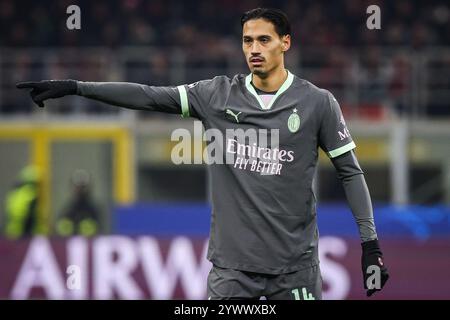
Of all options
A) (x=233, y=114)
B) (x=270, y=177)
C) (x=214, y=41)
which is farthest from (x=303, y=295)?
(x=214, y=41)

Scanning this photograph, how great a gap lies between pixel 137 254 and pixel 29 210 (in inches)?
135

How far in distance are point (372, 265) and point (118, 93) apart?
1.50m

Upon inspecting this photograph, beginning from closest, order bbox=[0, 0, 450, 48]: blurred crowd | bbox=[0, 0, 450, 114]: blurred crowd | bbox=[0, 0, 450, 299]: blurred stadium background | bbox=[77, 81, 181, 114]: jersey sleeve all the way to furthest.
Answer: bbox=[77, 81, 181, 114]: jersey sleeve → bbox=[0, 0, 450, 299]: blurred stadium background → bbox=[0, 0, 450, 114]: blurred crowd → bbox=[0, 0, 450, 48]: blurred crowd

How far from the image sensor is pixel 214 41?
18.3 metres

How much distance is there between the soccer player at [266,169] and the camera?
554cm

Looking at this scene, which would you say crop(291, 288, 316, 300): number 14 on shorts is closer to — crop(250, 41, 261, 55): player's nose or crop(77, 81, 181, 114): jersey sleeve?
crop(77, 81, 181, 114): jersey sleeve

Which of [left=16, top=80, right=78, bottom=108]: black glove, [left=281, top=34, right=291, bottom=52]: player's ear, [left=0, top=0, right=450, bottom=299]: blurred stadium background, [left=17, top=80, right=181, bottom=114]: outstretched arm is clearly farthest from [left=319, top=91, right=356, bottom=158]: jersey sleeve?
[left=0, top=0, right=450, bottom=299]: blurred stadium background

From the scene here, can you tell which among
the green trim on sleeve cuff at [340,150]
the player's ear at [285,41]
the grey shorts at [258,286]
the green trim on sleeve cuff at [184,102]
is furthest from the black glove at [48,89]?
the green trim on sleeve cuff at [340,150]

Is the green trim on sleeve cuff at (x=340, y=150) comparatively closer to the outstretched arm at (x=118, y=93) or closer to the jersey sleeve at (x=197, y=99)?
the jersey sleeve at (x=197, y=99)

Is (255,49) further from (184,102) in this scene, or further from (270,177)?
(270,177)

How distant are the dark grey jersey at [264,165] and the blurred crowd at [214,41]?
1166 centimetres

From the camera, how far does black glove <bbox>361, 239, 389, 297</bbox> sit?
5.54m
